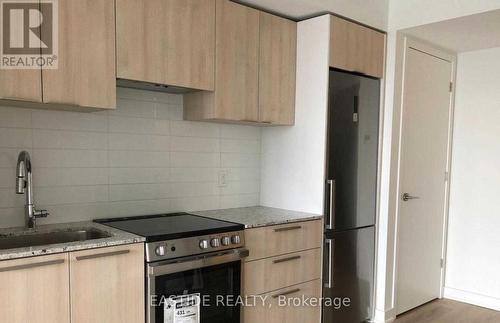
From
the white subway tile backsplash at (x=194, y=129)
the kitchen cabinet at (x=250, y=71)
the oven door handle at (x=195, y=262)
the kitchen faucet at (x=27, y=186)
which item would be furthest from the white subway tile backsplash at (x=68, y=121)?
the oven door handle at (x=195, y=262)

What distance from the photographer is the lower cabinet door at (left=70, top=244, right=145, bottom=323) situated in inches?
68.8

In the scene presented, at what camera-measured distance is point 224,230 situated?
7.36 ft

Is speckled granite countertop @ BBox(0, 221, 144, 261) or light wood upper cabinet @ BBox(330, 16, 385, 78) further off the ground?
light wood upper cabinet @ BBox(330, 16, 385, 78)

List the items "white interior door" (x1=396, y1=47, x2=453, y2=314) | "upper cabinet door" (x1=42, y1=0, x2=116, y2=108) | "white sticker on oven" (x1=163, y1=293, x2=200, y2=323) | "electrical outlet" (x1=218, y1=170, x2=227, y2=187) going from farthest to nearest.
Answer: "white interior door" (x1=396, y1=47, x2=453, y2=314) → "electrical outlet" (x1=218, y1=170, x2=227, y2=187) → "white sticker on oven" (x1=163, y1=293, x2=200, y2=323) → "upper cabinet door" (x1=42, y1=0, x2=116, y2=108)

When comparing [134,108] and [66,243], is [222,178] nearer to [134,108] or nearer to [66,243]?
[134,108]

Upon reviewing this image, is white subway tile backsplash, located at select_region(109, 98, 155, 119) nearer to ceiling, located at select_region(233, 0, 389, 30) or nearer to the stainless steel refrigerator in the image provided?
ceiling, located at select_region(233, 0, 389, 30)

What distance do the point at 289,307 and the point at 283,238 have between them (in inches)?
19.5

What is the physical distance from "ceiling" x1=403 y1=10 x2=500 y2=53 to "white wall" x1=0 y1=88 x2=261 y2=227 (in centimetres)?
162

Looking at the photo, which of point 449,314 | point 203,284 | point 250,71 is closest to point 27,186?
point 203,284

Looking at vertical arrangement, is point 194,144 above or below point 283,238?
above

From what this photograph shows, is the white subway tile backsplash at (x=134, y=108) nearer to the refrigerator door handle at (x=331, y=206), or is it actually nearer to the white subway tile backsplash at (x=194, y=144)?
the white subway tile backsplash at (x=194, y=144)

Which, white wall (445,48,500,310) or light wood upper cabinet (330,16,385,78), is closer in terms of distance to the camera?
light wood upper cabinet (330,16,385,78)

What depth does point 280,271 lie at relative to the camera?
259 cm

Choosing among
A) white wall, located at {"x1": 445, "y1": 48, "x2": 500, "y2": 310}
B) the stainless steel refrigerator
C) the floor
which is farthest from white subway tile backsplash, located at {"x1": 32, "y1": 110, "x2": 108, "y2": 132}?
white wall, located at {"x1": 445, "y1": 48, "x2": 500, "y2": 310}
